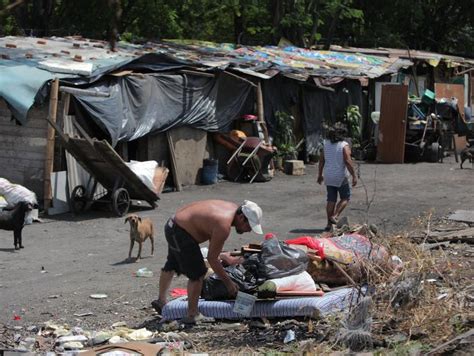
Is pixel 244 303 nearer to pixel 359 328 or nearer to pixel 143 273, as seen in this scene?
pixel 359 328

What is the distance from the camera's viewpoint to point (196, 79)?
19219mm

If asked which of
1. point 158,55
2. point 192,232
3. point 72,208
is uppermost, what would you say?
point 158,55

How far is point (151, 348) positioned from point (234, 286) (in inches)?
53.8

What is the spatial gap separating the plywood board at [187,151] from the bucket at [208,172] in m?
0.13

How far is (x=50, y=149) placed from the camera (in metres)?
15.1

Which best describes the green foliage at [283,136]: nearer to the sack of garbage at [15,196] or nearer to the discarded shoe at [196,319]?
the sack of garbage at [15,196]

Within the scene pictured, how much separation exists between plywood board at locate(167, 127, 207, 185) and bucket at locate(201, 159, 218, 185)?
0.13m

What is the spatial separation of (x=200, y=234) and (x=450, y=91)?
2464cm

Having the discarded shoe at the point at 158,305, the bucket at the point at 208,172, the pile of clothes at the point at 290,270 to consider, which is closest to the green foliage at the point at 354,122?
the bucket at the point at 208,172

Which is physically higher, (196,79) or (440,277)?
(196,79)

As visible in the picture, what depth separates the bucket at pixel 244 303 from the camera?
26.5 feet

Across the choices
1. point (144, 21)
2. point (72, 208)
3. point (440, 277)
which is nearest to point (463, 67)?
point (144, 21)

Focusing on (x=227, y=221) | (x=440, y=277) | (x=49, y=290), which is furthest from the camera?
(x=49, y=290)

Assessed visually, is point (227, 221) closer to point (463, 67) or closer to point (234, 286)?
point (234, 286)
